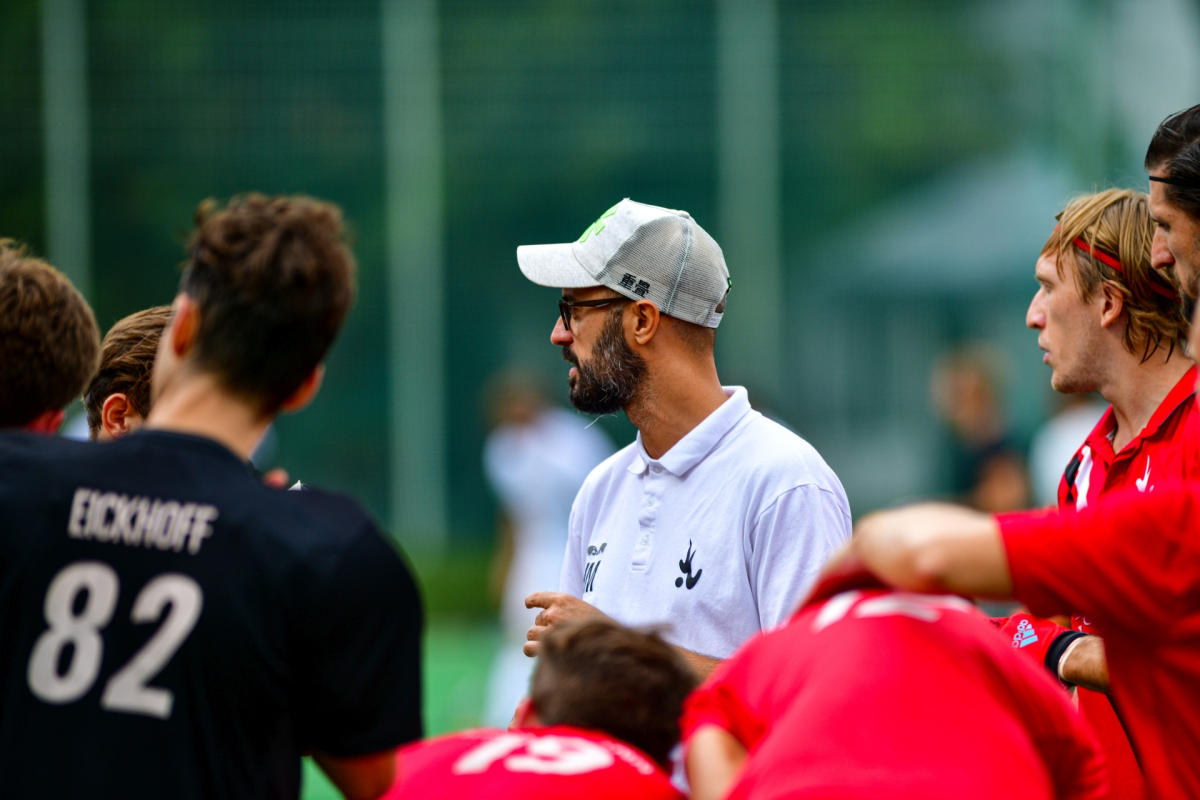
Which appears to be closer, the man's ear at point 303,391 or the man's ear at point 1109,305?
the man's ear at point 303,391

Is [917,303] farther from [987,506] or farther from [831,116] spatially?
[987,506]

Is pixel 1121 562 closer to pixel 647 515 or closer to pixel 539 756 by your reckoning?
pixel 539 756

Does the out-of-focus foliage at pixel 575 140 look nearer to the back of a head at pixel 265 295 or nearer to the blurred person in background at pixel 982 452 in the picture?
the blurred person in background at pixel 982 452

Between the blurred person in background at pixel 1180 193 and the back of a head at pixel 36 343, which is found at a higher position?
the blurred person in background at pixel 1180 193

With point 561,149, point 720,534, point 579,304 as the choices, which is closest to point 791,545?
point 720,534

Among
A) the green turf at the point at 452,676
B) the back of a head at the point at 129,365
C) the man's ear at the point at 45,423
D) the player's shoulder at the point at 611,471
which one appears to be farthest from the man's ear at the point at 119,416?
the green turf at the point at 452,676

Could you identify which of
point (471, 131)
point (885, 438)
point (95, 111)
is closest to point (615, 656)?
point (885, 438)

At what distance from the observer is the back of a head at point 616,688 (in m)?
2.19

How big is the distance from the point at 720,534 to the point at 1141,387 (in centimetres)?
111

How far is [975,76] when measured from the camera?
14.0 metres

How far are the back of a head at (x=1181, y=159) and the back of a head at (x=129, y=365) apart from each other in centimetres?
240

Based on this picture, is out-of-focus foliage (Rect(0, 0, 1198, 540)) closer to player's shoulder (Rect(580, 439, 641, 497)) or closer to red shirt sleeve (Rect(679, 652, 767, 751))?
player's shoulder (Rect(580, 439, 641, 497))

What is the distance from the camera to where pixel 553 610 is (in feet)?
9.52

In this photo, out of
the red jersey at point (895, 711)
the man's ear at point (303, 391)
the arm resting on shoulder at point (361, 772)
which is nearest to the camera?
the red jersey at point (895, 711)
